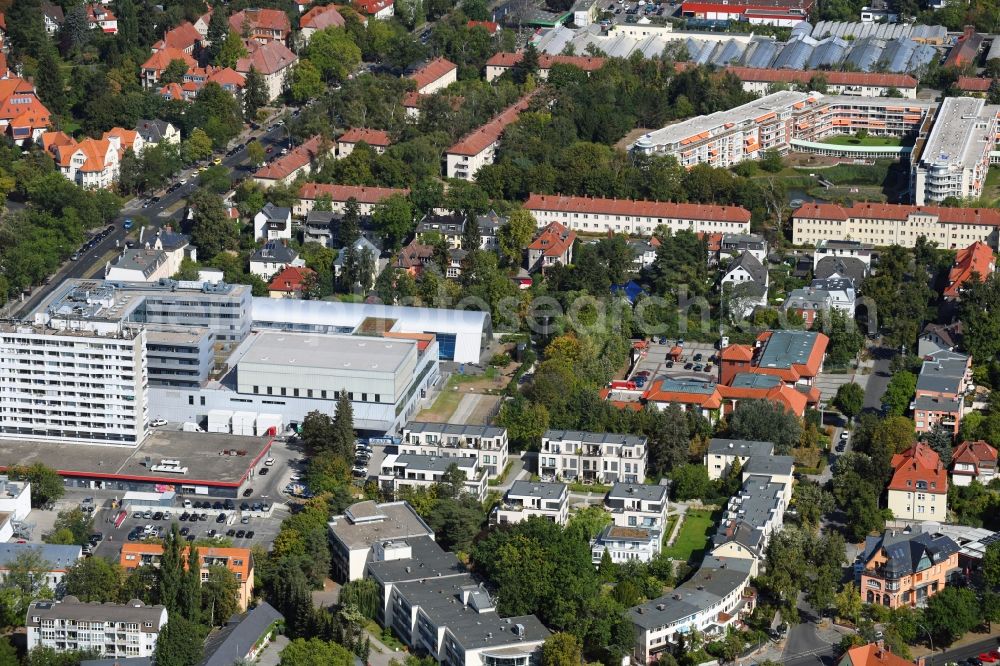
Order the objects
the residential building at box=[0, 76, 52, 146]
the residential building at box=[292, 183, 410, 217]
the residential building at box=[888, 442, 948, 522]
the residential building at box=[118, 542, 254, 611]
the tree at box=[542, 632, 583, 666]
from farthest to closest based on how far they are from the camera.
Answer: the residential building at box=[0, 76, 52, 146] → the residential building at box=[292, 183, 410, 217] → the residential building at box=[888, 442, 948, 522] → the residential building at box=[118, 542, 254, 611] → the tree at box=[542, 632, 583, 666]

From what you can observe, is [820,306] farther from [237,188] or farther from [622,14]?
[622,14]

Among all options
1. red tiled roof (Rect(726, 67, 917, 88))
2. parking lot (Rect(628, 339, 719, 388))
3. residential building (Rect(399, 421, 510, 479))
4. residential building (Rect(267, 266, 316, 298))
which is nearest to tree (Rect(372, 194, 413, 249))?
residential building (Rect(267, 266, 316, 298))

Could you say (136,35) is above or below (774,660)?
above

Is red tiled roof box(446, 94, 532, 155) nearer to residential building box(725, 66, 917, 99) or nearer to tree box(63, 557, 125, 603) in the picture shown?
residential building box(725, 66, 917, 99)

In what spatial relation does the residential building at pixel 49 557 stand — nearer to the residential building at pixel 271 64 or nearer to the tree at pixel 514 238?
the tree at pixel 514 238

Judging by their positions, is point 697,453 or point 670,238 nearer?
point 697,453

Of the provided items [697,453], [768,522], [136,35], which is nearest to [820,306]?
[697,453]

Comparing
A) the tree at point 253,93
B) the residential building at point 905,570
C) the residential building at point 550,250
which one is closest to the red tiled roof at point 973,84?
the residential building at point 550,250

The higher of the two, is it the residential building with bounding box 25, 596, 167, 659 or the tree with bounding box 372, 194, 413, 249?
the tree with bounding box 372, 194, 413, 249
